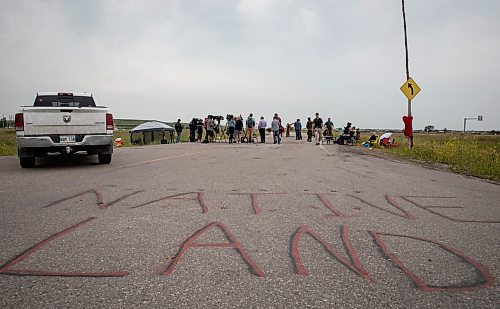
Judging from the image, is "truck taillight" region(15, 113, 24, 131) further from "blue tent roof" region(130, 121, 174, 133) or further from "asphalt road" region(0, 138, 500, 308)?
"blue tent roof" region(130, 121, 174, 133)

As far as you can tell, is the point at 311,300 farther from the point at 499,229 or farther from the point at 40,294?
the point at 499,229

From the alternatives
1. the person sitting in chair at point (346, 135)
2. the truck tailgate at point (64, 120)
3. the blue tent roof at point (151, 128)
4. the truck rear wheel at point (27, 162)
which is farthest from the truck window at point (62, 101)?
the blue tent roof at point (151, 128)

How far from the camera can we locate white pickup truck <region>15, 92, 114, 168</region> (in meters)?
9.05

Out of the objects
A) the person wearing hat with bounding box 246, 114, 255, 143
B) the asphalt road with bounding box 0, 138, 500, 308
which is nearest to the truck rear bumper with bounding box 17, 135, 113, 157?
the asphalt road with bounding box 0, 138, 500, 308

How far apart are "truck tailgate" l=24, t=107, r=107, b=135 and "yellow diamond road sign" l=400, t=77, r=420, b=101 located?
12945 mm

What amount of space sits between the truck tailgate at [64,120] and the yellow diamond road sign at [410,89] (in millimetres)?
12945

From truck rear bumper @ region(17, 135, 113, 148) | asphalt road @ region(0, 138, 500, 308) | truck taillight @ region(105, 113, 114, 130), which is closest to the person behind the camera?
asphalt road @ region(0, 138, 500, 308)

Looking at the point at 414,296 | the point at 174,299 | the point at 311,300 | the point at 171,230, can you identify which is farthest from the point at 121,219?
the point at 414,296

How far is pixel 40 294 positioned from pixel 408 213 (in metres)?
4.22

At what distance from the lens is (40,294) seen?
8.02 ft

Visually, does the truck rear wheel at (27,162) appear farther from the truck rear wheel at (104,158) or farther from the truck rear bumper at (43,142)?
the truck rear wheel at (104,158)

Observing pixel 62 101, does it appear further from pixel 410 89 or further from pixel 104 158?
pixel 410 89

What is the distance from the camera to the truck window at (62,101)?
11.1m

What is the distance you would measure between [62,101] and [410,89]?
14.1m
